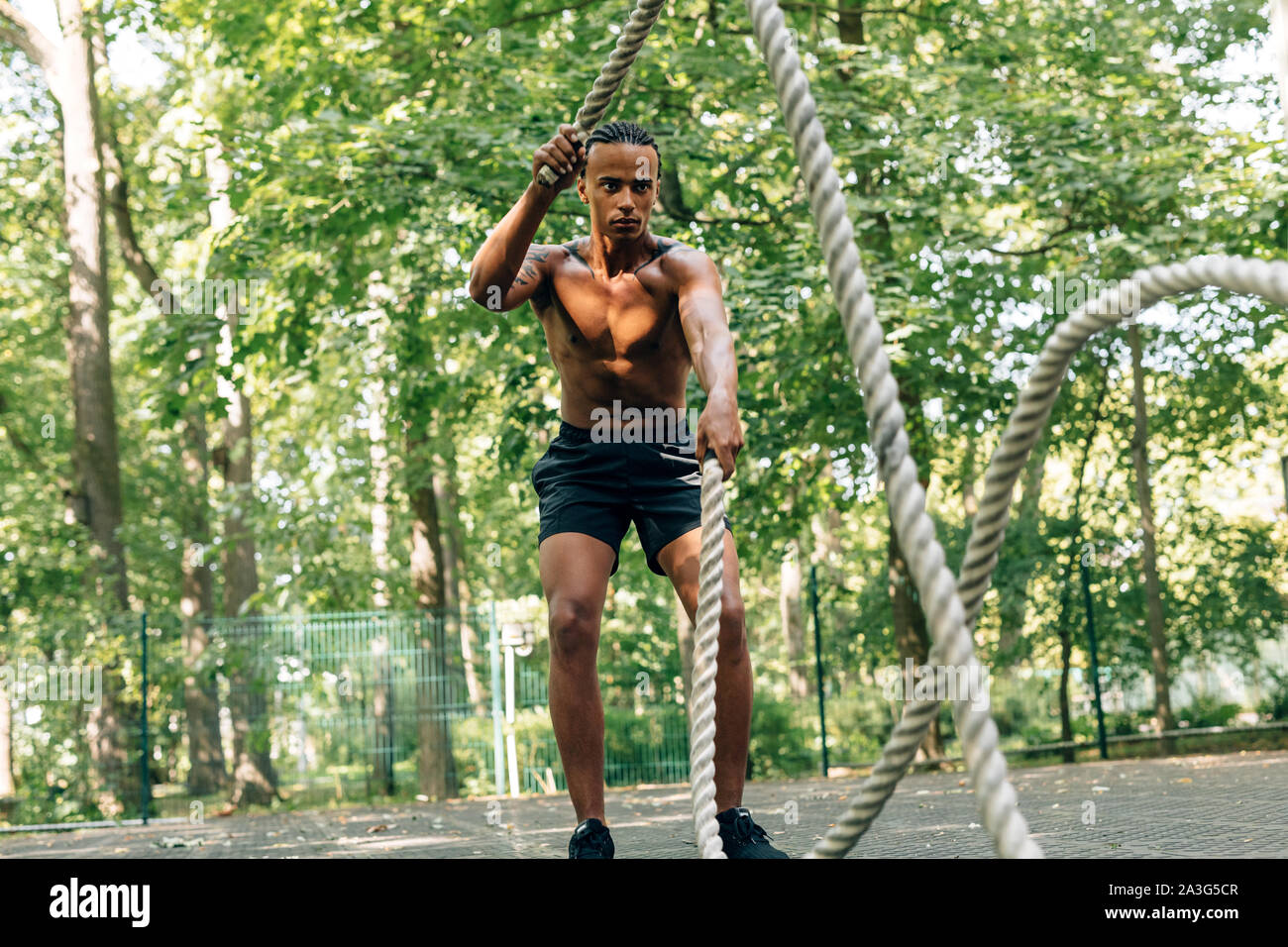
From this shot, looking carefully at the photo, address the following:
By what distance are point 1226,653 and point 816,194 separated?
15774 mm

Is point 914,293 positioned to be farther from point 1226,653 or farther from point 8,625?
point 8,625

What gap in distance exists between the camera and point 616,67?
2.89m

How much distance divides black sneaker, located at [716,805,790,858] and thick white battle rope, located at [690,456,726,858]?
0.77m

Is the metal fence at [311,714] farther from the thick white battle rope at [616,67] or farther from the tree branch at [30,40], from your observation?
the thick white battle rope at [616,67]

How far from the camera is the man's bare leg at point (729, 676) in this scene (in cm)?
334

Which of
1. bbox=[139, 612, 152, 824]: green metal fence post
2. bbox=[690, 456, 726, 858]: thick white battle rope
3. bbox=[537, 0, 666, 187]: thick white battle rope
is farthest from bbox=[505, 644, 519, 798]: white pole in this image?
bbox=[690, 456, 726, 858]: thick white battle rope

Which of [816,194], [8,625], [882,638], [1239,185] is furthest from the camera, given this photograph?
[882,638]

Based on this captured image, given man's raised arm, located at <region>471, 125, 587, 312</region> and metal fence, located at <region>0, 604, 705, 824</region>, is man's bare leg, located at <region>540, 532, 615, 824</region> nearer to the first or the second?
man's raised arm, located at <region>471, 125, 587, 312</region>

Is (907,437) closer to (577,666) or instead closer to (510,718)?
(577,666)

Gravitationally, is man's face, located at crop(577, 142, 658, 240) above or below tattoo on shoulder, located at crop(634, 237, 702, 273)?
above

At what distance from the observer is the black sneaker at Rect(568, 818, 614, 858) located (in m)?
3.12

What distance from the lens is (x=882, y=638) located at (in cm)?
1631
